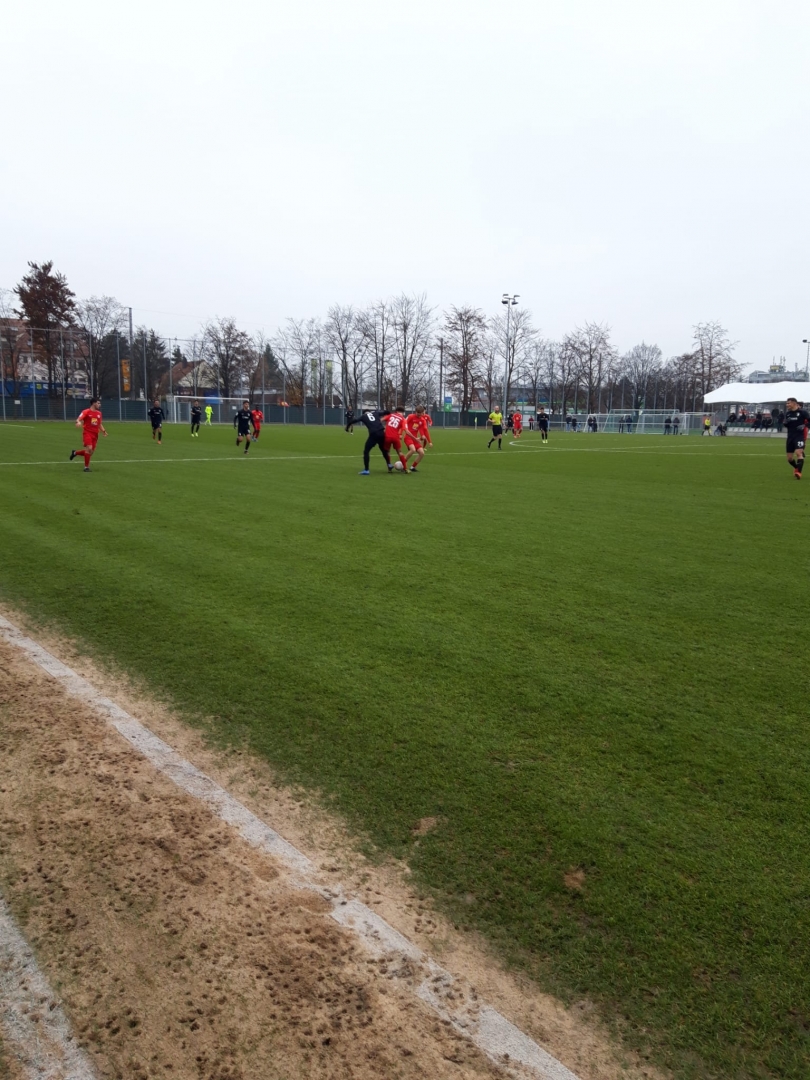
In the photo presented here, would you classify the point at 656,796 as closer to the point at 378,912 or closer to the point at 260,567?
the point at 378,912

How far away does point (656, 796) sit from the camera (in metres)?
3.51

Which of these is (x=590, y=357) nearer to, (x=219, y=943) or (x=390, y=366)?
(x=390, y=366)

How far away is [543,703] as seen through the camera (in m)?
4.54

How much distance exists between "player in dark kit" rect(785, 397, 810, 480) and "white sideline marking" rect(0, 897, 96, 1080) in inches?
734

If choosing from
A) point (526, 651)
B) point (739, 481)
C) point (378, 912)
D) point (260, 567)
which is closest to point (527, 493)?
point (739, 481)

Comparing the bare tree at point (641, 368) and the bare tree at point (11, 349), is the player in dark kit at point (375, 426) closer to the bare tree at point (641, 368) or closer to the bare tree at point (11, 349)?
the bare tree at point (11, 349)

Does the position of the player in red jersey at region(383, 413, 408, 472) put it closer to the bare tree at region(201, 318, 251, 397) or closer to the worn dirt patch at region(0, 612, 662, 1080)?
the worn dirt patch at region(0, 612, 662, 1080)

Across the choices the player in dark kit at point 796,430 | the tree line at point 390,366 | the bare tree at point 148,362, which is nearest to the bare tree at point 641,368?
the tree line at point 390,366

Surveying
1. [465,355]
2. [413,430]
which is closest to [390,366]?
[465,355]

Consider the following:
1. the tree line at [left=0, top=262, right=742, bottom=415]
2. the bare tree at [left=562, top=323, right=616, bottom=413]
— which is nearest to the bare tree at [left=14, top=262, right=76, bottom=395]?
the tree line at [left=0, top=262, right=742, bottom=415]

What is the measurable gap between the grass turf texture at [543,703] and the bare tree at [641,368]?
93.7 metres

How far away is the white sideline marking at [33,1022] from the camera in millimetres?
2123

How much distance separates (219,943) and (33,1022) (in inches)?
23.5

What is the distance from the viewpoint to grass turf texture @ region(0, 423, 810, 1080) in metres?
2.59
